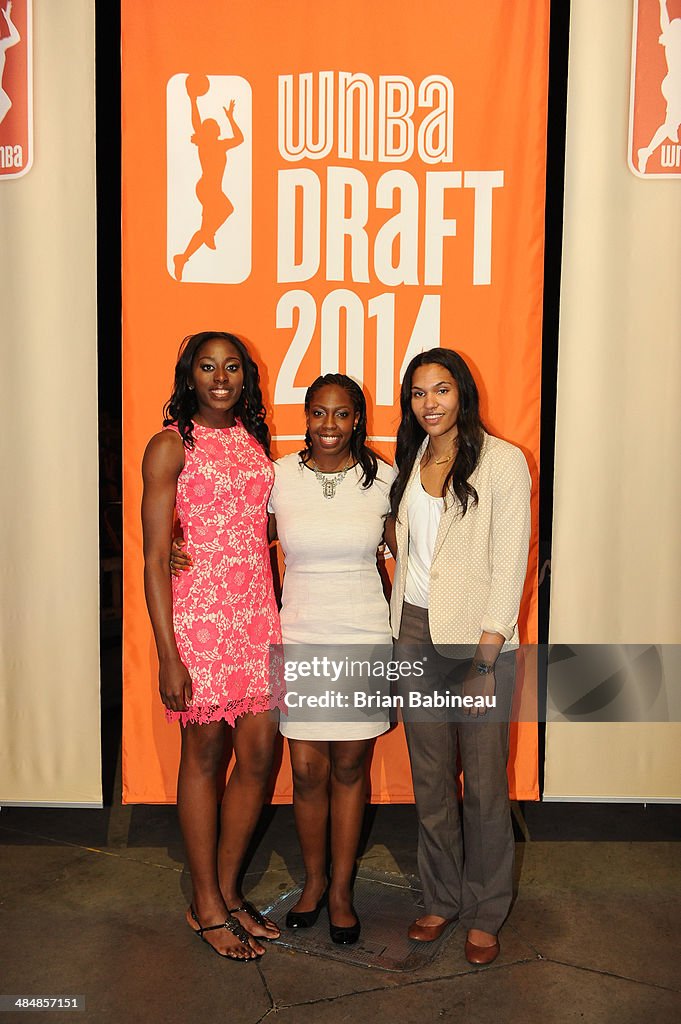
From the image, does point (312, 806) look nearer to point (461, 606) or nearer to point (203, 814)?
point (203, 814)

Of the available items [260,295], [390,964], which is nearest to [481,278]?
[260,295]

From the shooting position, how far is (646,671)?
329cm

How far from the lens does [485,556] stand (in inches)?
98.0

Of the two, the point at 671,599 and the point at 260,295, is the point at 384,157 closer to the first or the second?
the point at 260,295

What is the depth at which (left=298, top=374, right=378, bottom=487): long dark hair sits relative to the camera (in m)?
2.64

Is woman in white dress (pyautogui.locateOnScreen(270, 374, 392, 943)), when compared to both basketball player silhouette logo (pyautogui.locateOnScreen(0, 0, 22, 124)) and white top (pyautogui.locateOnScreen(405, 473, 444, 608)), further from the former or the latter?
basketball player silhouette logo (pyautogui.locateOnScreen(0, 0, 22, 124))

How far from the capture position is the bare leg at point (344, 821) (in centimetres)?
267

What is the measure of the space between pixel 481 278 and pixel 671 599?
4.48 feet

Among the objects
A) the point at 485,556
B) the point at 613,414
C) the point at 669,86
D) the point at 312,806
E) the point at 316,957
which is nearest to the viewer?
the point at 485,556

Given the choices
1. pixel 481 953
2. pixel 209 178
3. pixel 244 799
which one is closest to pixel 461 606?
pixel 244 799

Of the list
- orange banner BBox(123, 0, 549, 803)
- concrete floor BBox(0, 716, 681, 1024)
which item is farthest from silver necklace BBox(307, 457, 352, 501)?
concrete floor BBox(0, 716, 681, 1024)

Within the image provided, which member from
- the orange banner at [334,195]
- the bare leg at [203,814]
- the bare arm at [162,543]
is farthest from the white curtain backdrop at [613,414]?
the bare arm at [162,543]

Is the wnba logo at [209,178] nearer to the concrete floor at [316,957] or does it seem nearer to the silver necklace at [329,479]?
the silver necklace at [329,479]

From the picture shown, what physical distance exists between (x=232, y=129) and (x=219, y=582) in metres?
1.64
